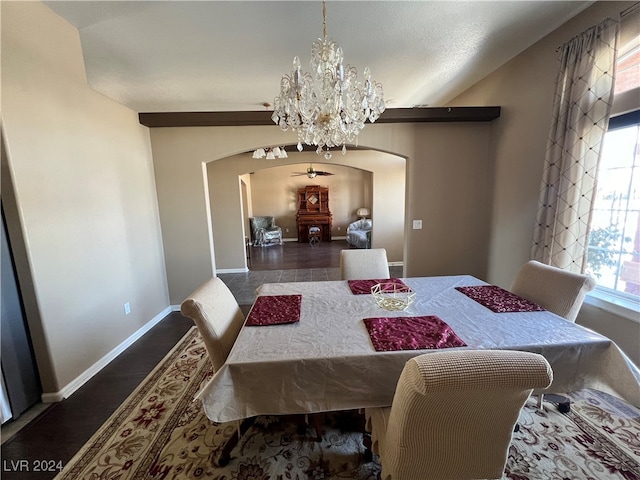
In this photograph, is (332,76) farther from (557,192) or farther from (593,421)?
(593,421)

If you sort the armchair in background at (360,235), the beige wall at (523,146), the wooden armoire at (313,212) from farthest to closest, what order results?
1. the wooden armoire at (313,212)
2. the armchair in background at (360,235)
3. the beige wall at (523,146)

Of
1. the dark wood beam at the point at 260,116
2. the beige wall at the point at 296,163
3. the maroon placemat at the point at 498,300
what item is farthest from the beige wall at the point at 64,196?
the maroon placemat at the point at 498,300

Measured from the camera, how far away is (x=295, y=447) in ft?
4.83

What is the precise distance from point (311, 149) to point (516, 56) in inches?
145

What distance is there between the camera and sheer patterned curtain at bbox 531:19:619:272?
1.81m

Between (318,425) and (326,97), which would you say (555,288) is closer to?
(318,425)

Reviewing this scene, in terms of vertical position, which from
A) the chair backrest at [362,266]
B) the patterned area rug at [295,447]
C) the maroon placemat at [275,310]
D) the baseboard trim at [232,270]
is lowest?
the patterned area rug at [295,447]

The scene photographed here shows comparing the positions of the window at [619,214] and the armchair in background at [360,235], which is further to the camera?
the armchair in background at [360,235]

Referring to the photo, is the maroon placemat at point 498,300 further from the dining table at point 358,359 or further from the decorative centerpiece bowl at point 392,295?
the decorative centerpiece bowl at point 392,295

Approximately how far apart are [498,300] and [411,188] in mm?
1910

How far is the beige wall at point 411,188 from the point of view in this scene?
3121 mm

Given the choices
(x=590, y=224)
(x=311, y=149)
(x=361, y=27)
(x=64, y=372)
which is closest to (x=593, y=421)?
(x=590, y=224)

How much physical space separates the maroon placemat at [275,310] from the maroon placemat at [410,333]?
0.44 m

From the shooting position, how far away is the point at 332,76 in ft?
4.96
